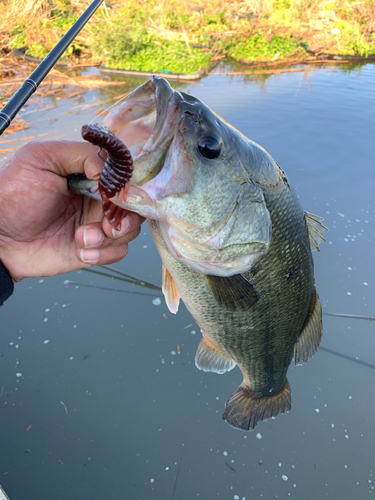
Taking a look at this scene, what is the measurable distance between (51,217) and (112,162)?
65 centimetres

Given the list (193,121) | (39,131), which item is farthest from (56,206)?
(39,131)

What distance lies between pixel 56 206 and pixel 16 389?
1.30 metres

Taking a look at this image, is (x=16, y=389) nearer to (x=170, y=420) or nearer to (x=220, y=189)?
(x=170, y=420)

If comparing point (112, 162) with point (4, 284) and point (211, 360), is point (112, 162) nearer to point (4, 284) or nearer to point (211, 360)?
point (4, 284)

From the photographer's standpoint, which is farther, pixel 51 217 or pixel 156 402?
pixel 156 402

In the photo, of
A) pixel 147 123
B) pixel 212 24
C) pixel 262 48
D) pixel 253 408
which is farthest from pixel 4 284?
pixel 212 24

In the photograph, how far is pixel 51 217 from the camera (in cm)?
125

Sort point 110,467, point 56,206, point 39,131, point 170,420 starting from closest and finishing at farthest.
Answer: point 56,206 < point 110,467 < point 170,420 < point 39,131

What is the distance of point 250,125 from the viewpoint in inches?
186

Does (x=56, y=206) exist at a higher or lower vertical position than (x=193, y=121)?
lower

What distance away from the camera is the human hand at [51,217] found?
3.34 ft

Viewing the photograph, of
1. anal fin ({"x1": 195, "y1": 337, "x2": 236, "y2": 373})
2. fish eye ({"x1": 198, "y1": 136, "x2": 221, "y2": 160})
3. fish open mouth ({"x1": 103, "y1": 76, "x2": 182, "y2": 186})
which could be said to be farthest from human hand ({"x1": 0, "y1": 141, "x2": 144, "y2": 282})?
anal fin ({"x1": 195, "y1": 337, "x2": 236, "y2": 373})

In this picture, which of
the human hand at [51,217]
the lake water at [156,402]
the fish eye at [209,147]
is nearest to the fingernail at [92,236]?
the human hand at [51,217]

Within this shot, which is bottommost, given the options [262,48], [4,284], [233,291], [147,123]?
[4,284]
